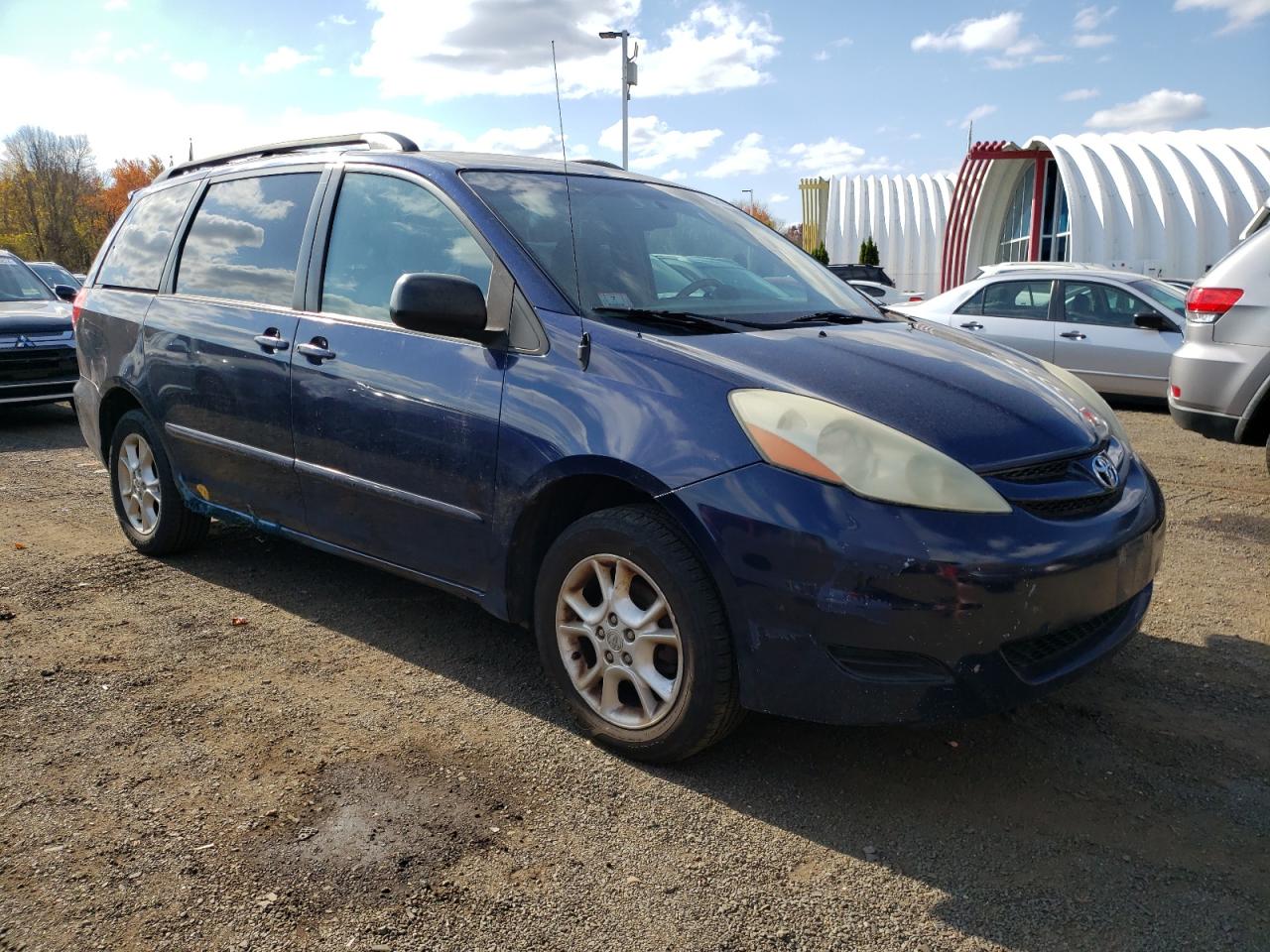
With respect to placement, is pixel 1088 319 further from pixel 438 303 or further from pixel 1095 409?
pixel 438 303

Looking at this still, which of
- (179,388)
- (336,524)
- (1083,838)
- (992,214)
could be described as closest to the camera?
(1083,838)

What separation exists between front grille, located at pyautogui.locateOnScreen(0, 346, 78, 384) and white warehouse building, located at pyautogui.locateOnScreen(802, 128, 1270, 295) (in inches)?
946

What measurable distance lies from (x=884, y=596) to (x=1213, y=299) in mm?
4806

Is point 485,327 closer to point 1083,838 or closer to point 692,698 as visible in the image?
point 692,698

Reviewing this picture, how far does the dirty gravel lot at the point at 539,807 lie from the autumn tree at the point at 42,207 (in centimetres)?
6841

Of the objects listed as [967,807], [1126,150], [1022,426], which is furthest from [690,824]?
[1126,150]

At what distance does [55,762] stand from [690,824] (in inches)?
75.4

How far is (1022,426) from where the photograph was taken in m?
3.01

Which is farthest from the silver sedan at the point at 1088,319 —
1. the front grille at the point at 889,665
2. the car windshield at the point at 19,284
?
the car windshield at the point at 19,284

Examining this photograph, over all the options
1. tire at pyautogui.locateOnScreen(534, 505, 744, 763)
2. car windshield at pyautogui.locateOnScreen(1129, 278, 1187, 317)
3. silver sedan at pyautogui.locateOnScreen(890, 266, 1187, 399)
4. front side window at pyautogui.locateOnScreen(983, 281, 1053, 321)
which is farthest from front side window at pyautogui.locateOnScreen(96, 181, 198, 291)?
car windshield at pyautogui.locateOnScreen(1129, 278, 1187, 317)

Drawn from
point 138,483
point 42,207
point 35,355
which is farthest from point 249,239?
point 42,207

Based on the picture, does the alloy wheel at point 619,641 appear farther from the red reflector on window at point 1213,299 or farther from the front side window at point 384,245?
the red reflector on window at point 1213,299

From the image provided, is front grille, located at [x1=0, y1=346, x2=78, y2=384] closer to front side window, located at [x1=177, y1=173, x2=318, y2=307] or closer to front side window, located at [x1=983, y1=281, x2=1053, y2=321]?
front side window, located at [x1=177, y1=173, x2=318, y2=307]

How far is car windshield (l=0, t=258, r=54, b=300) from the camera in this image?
1077 centimetres
